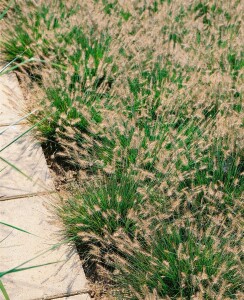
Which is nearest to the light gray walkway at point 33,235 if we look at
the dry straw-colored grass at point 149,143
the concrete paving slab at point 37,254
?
the concrete paving slab at point 37,254

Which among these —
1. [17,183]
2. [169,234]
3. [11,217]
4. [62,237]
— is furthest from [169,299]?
[17,183]

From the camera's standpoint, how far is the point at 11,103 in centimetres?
426

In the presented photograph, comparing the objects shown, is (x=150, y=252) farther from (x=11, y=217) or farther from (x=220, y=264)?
(x=11, y=217)

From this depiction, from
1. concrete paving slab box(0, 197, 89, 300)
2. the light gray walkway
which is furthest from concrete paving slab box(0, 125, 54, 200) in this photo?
concrete paving slab box(0, 197, 89, 300)

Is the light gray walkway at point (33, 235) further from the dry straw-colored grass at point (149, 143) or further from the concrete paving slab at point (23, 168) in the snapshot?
the dry straw-colored grass at point (149, 143)

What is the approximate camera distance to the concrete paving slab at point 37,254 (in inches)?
118

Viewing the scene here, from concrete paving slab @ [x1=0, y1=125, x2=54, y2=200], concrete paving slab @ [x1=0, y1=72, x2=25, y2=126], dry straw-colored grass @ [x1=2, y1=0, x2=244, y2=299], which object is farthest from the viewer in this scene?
concrete paving slab @ [x1=0, y1=72, x2=25, y2=126]

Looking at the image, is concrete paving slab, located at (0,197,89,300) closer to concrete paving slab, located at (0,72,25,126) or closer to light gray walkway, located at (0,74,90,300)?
light gray walkway, located at (0,74,90,300)

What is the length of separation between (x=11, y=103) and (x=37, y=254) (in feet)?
4.79

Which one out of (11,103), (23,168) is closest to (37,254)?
(23,168)

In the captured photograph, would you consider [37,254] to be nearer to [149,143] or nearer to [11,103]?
[149,143]

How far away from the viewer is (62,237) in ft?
11.0

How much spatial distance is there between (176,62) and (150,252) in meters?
1.85

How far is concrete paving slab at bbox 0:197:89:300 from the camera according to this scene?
2.99 meters
